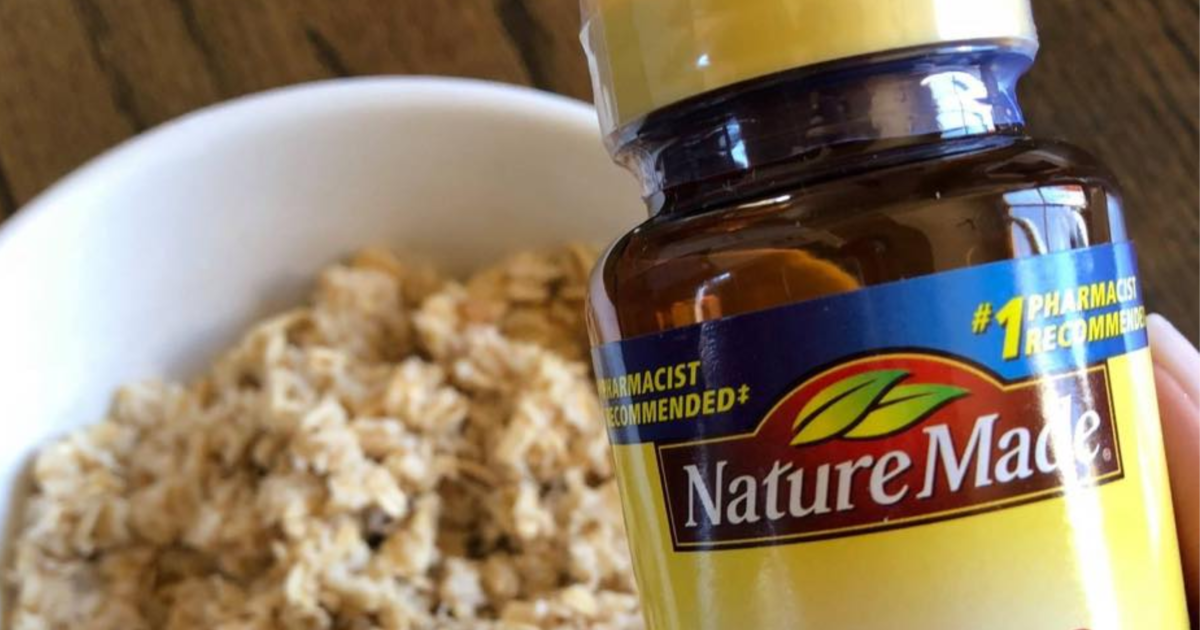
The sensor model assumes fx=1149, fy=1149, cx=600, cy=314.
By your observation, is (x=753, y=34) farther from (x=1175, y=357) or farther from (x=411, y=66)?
(x=411, y=66)

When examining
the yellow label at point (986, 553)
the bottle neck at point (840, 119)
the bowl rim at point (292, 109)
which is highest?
the bowl rim at point (292, 109)

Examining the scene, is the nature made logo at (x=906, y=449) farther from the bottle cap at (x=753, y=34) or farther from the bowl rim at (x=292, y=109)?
the bowl rim at (x=292, y=109)

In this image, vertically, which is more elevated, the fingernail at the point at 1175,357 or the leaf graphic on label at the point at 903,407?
the leaf graphic on label at the point at 903,407

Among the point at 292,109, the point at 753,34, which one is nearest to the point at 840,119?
the point at 753,34

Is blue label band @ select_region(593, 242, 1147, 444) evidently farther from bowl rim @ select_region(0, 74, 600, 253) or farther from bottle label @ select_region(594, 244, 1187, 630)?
bowl rim @ select_region(0, 74, 600, 253)

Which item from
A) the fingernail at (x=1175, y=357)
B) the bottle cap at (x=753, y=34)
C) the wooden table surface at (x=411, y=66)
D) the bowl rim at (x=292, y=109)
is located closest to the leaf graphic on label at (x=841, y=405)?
the bottle cap at (x=753, y=34)

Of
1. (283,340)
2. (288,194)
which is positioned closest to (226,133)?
(288,194)
